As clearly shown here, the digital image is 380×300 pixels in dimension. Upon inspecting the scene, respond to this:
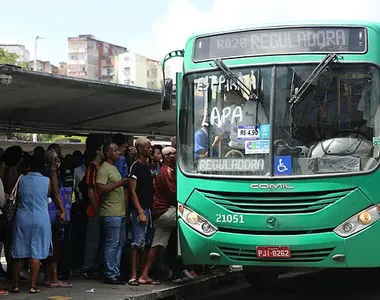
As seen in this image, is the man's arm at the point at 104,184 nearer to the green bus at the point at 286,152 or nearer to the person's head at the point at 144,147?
the person's head at the point at 144,147

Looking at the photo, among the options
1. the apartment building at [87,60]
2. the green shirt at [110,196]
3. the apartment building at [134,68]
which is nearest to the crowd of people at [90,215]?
the green shirt at [110,196]

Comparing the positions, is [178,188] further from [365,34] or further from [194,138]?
[365,34]

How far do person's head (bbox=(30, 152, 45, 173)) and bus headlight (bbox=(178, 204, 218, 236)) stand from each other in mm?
1711

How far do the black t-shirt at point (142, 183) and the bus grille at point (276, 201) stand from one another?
4.34 ft

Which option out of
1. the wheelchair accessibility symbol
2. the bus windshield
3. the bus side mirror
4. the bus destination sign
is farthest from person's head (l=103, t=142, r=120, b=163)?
the wheelchair accessibility symbol

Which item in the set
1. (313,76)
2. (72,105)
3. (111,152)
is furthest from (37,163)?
(313,76)

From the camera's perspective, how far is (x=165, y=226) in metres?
8.18

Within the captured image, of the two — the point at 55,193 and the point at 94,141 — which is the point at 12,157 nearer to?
the point at 55,193

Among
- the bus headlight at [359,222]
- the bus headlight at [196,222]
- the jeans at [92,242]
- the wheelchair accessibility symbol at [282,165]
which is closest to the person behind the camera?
the bus headlight at [359,222]

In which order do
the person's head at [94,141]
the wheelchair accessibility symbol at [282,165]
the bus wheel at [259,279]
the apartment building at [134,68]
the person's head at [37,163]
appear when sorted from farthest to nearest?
the apartment building at [134,68] < the bus wheel at [259,279] < the person's head at [94,141] < the person's head at [37,163] < the wheelchair accessibility symbol at [282,165]

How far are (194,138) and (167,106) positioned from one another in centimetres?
67

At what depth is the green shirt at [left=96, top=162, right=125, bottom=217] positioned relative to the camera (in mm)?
7828

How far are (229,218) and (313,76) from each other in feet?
5.84

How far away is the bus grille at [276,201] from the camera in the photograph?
6492 millimetres
